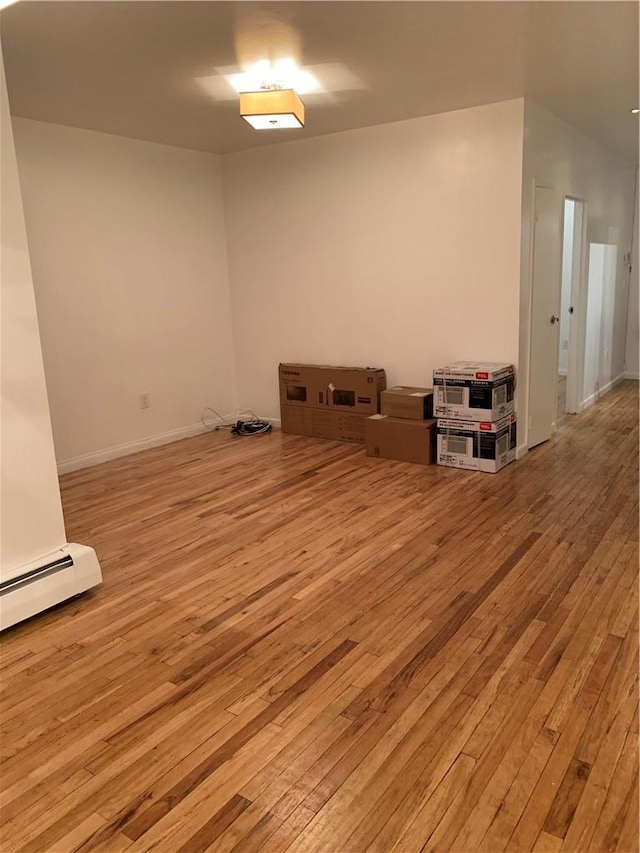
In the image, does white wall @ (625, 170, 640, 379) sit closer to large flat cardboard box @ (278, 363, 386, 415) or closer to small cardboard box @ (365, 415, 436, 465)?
large flat cardboard box @ (278, 363, 386, 415)

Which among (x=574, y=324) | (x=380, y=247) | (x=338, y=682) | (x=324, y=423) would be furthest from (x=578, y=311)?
(x=338, y=682)

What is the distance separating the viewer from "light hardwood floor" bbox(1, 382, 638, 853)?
5.47 ft

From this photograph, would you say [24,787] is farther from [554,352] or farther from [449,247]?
[554,352]

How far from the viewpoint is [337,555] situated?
3230 millimetres

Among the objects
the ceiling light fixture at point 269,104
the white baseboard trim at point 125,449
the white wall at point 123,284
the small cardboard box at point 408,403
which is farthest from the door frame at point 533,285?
the white baseboard trim at point 125,449

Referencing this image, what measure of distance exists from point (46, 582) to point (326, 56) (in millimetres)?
2957

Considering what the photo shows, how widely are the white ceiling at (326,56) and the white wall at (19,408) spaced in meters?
0.71

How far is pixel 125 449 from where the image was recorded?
17.4ft

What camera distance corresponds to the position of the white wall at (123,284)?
15.3ft

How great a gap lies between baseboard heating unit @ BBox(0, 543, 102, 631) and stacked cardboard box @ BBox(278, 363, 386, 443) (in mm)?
2836

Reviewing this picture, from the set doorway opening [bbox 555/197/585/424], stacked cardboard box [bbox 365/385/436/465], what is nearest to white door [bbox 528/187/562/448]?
doorway opening [bbox 555/197/585/424]

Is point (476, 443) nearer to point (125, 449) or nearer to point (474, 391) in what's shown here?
point (474, 391)

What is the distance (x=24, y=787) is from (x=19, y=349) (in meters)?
1.65

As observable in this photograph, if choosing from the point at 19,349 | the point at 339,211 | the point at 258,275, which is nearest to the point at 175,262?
the point at 258,275
